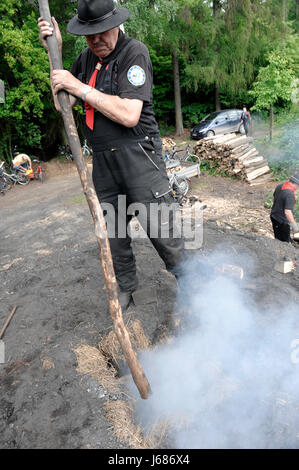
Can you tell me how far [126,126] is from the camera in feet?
6.81

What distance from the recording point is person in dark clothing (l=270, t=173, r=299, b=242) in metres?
4.75

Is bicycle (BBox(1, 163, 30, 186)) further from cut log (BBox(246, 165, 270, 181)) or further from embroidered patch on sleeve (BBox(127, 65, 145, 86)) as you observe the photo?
embroidered patch on sleeve (BBox(127, 65, 145, 86))

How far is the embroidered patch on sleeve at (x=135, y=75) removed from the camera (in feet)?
6.55

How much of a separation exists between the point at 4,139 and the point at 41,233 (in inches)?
332

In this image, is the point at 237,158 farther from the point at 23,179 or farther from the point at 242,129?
the point at 23,179

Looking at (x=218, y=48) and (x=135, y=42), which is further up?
(x=135, y=42)

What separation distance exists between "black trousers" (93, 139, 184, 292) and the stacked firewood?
6859 millimetres

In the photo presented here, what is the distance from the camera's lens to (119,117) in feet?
6.45

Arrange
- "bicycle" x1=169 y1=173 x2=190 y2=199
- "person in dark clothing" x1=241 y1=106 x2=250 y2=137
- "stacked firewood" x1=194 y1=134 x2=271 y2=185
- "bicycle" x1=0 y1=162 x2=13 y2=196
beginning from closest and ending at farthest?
"bicycle" x1=169 y1=173 x2=190 y2=199 < "stacked firewood" x1=194 y1=134 x2=271 y2=185 < "bicycle" x1=0 y1=162 x2=13 y2=196 < "person in dark clothing" x1=241 y1=106 x2=250 y2=137

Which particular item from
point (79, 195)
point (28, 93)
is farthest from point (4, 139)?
point (79, 195)

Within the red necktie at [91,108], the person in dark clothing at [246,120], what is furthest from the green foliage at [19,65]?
the red necktie at [91,108]

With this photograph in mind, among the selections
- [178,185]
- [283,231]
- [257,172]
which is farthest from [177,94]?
[283,231]

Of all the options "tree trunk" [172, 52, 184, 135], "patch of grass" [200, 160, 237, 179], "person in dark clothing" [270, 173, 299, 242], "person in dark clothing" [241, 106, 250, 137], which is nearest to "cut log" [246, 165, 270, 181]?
"patch of grass" [200, 160, 237, 179]
